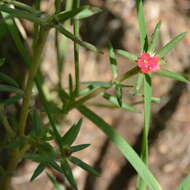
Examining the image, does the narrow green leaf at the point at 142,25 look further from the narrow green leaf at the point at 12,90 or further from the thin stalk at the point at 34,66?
the narrow green leaf at the point at 12,90

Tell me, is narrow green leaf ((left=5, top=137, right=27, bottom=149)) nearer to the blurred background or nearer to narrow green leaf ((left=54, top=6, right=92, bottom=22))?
narrow green leaf ((left=54, top=6, right=92, bottom=22))

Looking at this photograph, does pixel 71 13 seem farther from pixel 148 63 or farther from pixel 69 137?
pixel 69 137

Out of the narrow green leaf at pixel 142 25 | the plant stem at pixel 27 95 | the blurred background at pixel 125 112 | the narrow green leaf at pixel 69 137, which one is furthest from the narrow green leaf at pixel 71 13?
the blurred background at pixel 125 112

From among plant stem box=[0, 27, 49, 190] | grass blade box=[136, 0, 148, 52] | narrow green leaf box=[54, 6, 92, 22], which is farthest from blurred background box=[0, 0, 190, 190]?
narrow green leaf box=[54, 6, 92, 22]

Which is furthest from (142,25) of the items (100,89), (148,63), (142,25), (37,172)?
(37,172)

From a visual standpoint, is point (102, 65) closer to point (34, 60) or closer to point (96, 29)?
point (96, 29)

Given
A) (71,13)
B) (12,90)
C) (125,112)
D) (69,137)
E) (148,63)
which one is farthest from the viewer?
(125,112)
